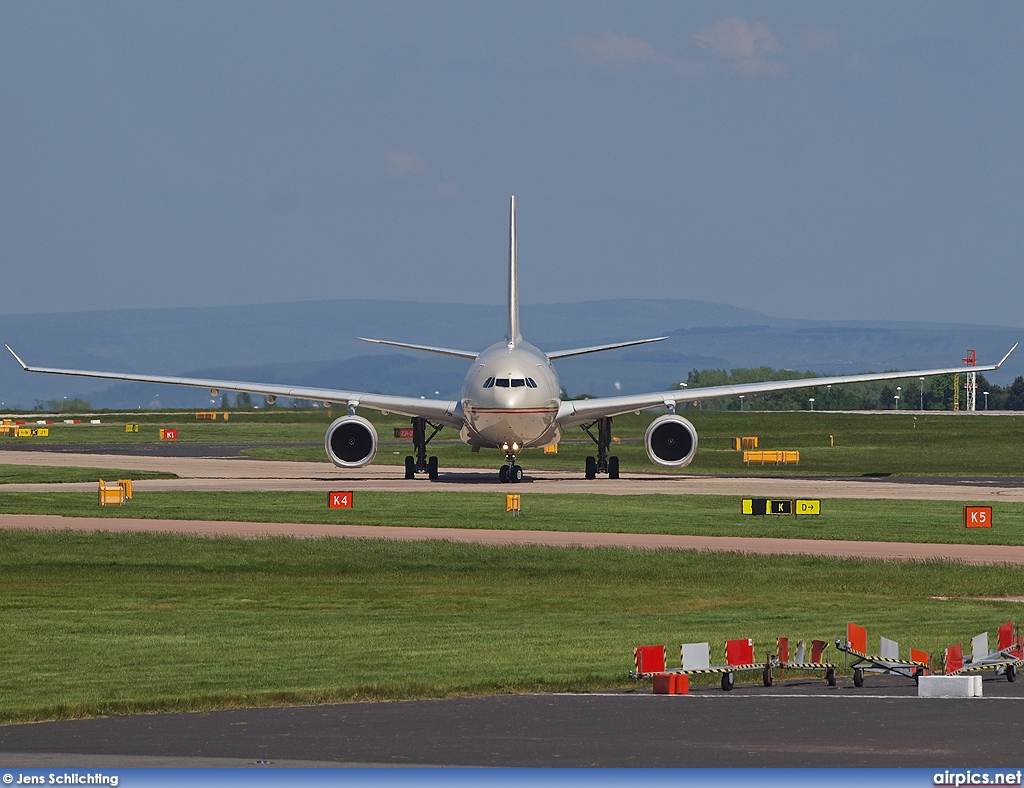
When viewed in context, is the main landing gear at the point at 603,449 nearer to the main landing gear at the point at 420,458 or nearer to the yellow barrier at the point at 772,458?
the main landing gear at the point at 420,458

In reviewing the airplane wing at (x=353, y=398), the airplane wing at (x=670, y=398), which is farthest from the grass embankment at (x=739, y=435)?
the airplane wing at (x=670, y=398)

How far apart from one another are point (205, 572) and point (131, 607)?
5.83 m

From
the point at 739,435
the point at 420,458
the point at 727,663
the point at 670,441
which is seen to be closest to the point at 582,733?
the point at 727,663

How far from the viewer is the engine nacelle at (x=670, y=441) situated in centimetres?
6031

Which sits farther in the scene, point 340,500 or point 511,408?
point 511,408

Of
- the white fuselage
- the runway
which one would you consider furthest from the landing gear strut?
the white fuselage

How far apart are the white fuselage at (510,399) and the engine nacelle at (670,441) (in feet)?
12.1

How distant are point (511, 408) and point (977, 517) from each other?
59.1 ft

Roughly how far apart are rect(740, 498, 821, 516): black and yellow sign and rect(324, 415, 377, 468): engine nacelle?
1719 centimetres

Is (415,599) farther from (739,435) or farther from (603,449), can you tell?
(739,435)

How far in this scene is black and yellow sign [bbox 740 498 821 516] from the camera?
47250mm

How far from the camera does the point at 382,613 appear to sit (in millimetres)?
28453

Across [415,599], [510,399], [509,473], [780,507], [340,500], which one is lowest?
[415,599]

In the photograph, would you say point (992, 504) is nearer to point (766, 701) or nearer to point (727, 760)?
point (766, 701)
